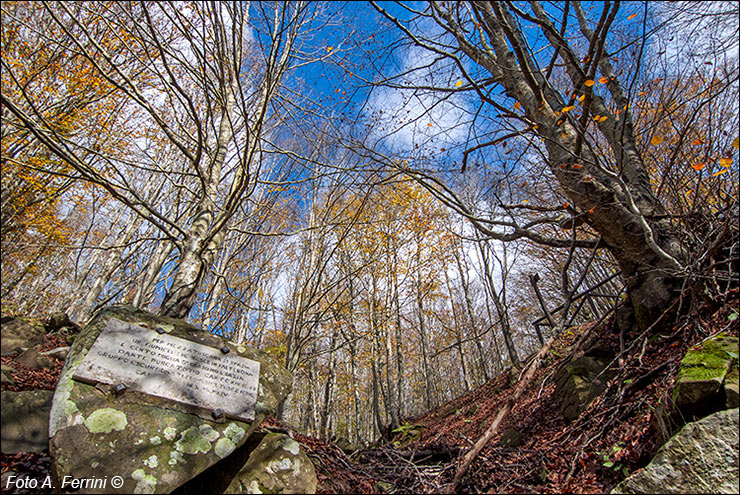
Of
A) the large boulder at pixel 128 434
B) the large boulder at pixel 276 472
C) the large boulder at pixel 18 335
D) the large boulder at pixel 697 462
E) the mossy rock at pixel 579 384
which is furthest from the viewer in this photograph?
the large boulder at pixel 18 335

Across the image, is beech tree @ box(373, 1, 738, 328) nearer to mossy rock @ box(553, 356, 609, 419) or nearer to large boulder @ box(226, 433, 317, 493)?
mossy rock @ box(553, 356, 609, 419)

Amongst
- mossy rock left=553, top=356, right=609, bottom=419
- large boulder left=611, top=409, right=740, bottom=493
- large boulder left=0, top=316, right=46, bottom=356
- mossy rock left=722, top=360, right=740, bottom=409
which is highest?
large boulder left=0, top=316, right=46, bottom=356

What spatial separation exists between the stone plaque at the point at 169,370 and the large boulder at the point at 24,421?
1180 mm

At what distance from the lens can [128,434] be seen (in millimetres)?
1921

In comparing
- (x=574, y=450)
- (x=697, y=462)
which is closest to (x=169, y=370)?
(x=574, y=450)

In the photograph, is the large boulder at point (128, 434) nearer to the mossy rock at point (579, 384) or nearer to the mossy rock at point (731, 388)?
the mossy rock at point (579, 384)

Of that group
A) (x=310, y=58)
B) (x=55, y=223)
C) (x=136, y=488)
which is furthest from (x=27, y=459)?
(x=55, y=223)

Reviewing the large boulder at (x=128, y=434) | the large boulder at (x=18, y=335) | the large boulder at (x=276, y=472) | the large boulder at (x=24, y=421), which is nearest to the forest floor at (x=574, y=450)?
the large boulder at (x=24, y=421)

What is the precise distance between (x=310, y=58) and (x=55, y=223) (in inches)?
430

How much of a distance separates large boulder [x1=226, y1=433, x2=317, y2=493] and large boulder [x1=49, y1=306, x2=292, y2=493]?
0.17m

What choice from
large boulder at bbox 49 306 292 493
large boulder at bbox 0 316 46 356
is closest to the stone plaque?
large boulder at bbox 49 306 292 493

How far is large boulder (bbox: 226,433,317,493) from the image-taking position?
2.08m

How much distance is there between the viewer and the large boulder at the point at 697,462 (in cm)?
156

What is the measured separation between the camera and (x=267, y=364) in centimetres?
292
